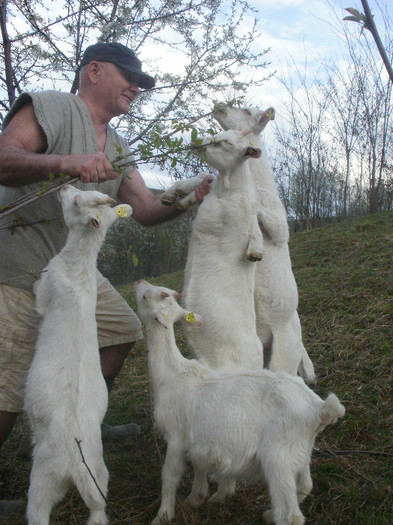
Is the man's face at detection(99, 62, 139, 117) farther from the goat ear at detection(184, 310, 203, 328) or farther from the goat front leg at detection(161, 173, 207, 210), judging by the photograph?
the goat ear at detection(184, 310, 203, 328)

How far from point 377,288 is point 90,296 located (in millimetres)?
5072

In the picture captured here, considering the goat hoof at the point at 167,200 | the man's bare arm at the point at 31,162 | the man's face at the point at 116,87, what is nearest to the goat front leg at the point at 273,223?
the goat hoof at the point at 167,200

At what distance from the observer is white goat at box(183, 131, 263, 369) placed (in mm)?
3301

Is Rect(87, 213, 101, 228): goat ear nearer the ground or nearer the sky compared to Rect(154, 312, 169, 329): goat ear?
nearer the sky

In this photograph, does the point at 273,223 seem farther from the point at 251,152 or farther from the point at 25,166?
the point at 25,166

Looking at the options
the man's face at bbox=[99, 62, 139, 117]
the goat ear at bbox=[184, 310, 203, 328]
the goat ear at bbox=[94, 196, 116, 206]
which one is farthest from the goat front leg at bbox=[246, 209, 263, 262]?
the man's face at bbox=[99, 62, 139, 117]

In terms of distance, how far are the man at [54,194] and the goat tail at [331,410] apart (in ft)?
5.81

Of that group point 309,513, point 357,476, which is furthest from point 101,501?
point 357,476

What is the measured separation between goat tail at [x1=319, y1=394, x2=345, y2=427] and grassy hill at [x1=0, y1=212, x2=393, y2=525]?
73 centimetres

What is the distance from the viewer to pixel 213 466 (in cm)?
265

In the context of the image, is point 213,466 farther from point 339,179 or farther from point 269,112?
point 339,179

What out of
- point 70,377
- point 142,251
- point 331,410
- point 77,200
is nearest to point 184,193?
point 77,200

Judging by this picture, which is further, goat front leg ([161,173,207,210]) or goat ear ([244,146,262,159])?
goat front leg ([161,173,207,210])

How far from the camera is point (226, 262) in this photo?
135 inches
